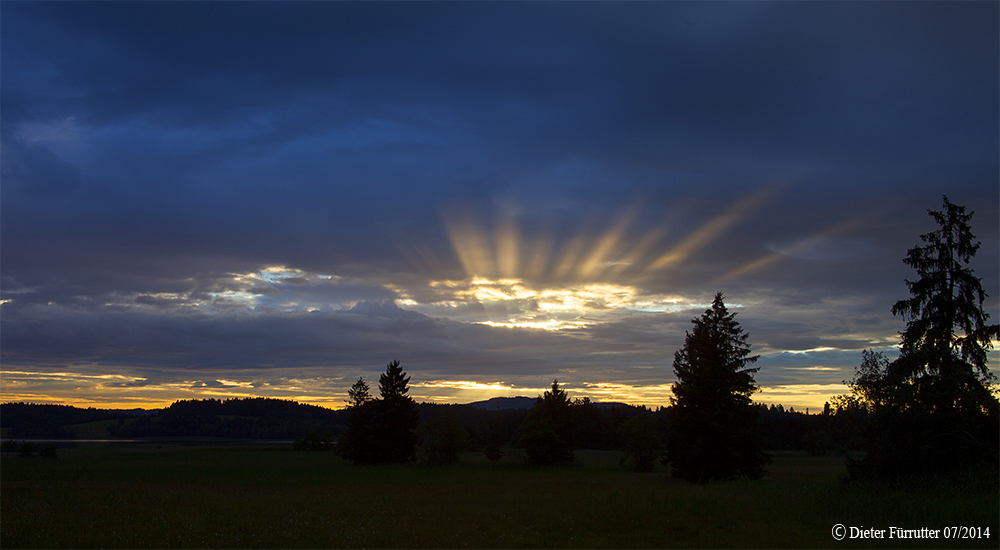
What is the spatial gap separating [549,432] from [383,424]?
21651mm

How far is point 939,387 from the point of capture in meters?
22.1

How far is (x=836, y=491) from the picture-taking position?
19.8 m

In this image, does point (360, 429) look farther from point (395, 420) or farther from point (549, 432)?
point (549, 432)

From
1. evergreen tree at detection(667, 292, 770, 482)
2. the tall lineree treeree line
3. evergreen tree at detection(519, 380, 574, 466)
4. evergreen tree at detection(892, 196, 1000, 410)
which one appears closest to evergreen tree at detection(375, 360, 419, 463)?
the tall lineree treeree line

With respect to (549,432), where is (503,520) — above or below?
above

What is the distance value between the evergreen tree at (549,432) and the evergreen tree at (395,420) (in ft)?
49.7

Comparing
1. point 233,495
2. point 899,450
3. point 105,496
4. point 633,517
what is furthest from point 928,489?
point 105,496

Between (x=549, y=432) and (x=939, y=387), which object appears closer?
(x=939, y=387)

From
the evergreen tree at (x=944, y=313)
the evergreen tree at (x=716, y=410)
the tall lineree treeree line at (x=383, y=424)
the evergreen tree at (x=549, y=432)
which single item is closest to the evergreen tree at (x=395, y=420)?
the tall lineree treeree line at (x=383, y=424)

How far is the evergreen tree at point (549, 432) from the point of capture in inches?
2589

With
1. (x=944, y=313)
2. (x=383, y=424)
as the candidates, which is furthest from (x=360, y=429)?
(x=944, y=313)

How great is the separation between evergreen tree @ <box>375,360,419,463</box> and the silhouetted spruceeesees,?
5629 cm

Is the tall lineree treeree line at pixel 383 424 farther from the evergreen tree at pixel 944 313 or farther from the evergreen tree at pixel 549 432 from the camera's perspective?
the evergreen tree at pixel 944 313

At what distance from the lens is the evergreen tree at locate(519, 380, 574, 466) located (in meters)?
65.8
